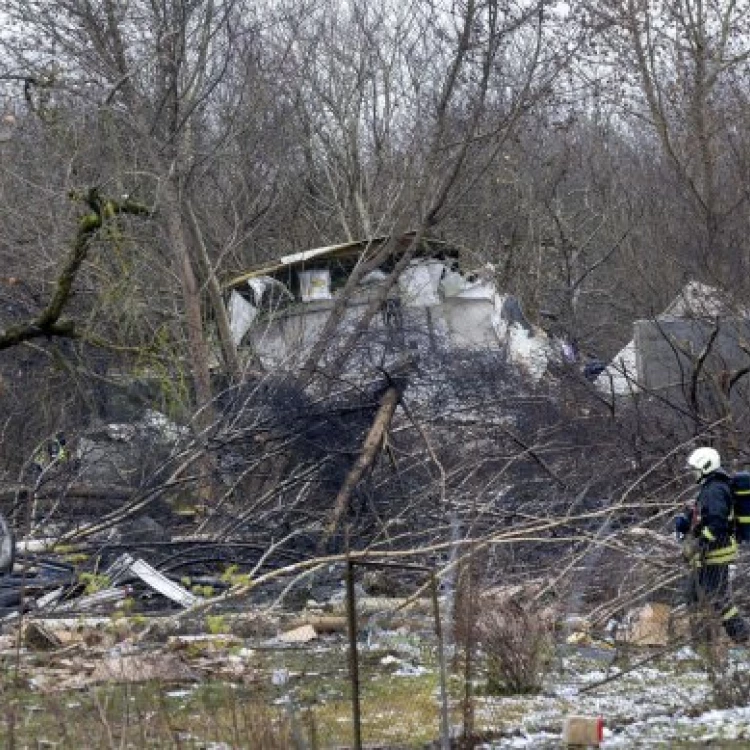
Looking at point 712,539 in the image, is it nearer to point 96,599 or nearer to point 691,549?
point 691,549

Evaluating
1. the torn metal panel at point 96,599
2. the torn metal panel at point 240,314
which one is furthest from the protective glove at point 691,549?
the torn metal panel at point 240,314

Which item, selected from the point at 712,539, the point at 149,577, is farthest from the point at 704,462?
the point at 149,577

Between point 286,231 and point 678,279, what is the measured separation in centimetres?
814

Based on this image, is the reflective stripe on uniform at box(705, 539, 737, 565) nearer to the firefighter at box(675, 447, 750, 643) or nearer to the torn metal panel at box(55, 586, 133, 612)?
the firefighter at box(675, 447, 750, 643)

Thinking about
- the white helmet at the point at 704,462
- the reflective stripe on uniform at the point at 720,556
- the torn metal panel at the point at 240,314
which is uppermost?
the torn metal panel at the point at 240,314

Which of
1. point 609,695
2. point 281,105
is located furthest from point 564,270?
point 609,695

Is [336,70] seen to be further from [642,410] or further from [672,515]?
[672,515]

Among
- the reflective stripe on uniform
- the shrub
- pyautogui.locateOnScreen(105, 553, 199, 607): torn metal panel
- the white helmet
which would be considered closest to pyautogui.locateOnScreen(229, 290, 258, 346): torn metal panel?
pyautogui.locateOnScreen(105, 553, 199, 607): torn metal panel

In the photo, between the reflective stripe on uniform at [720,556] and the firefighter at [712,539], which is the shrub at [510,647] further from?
the reflective stripe on uniform at [720,556]

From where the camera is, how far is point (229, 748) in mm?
6793

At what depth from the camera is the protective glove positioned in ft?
36.8

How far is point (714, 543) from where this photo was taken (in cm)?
1118

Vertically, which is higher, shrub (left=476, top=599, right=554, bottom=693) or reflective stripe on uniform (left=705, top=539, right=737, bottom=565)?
reflective stripe on uniform (left=705, top=539, right=737, bottom=565)

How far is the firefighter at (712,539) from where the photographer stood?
429 inches
